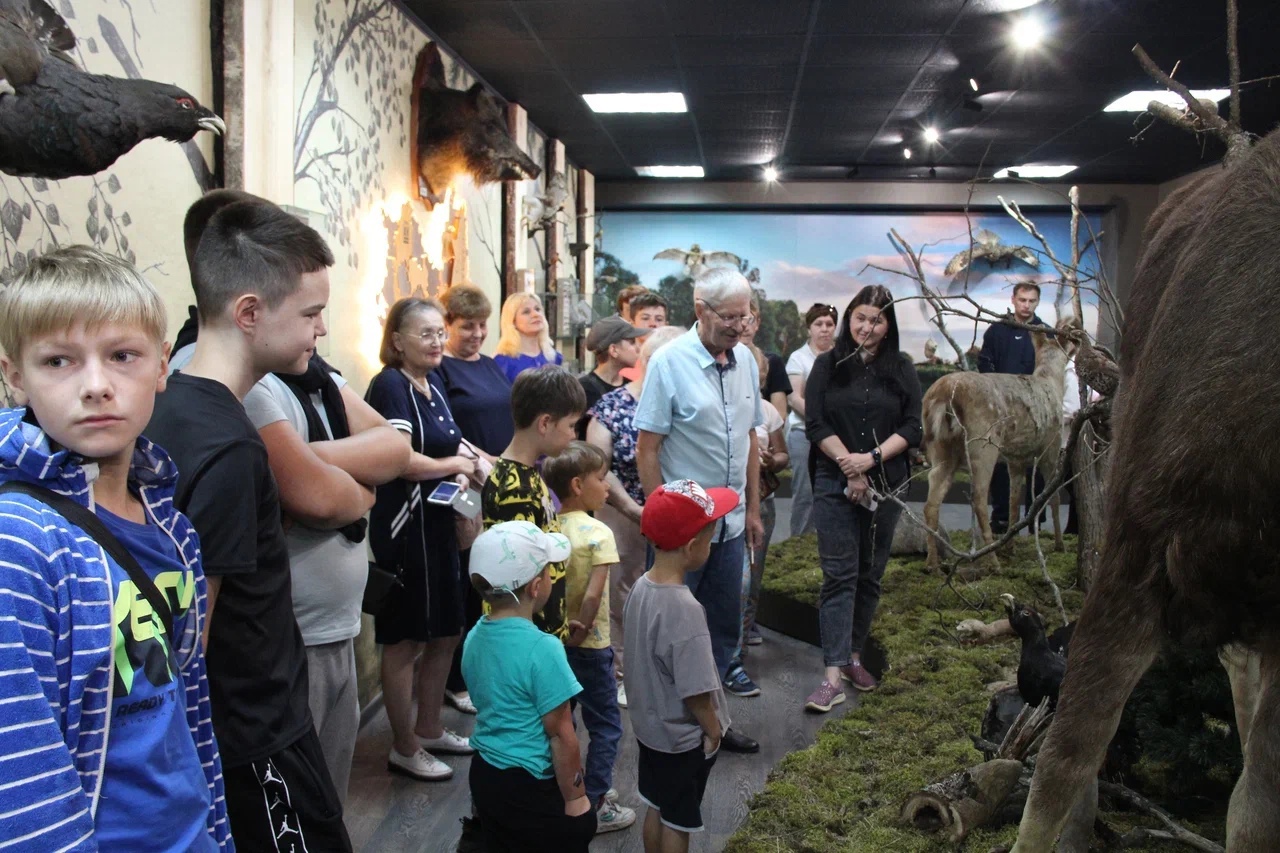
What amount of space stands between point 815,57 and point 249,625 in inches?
261

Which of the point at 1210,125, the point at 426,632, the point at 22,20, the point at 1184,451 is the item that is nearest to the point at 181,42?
the point at 22,20

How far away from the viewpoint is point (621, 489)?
4234 mm

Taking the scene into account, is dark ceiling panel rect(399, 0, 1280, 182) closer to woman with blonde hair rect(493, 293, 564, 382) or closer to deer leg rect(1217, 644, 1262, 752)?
woman with blonde hair rect(493, 293, 564, 382)

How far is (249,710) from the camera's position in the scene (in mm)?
1699

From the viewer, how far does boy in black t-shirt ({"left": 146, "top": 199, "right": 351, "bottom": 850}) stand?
5.24 ft

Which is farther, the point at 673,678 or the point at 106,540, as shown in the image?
the point at 673,678

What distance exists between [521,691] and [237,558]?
96 cm

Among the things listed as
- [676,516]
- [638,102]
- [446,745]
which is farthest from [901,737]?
[638,102]

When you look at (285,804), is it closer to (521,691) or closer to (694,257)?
(521,691)

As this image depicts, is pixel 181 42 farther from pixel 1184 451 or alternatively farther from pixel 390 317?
pixel 1184 451

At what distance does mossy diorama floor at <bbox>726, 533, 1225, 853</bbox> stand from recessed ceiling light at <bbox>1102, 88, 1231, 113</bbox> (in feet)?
14.8

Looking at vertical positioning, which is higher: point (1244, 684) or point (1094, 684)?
point (1094, 684)

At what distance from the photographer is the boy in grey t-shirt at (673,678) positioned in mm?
2588

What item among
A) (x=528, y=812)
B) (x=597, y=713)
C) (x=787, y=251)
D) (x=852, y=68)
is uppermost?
(x=852, y=68)
